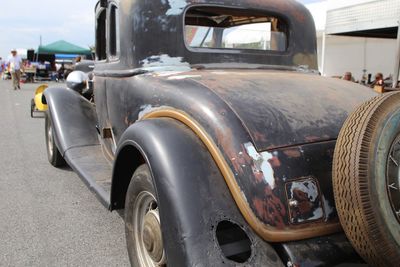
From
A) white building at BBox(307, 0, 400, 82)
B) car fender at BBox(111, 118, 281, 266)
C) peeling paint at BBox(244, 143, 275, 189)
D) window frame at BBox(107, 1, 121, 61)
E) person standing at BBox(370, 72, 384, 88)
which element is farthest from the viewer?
person standing at BBox(370, 72, 384, 88)

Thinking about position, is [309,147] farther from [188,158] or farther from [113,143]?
[113,143]

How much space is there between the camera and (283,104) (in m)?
2.19

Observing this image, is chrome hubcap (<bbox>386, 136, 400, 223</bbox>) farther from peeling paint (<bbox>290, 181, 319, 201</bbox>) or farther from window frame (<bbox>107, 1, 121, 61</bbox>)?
window frame (<bbox>107, 1, 121, 61</bbox>)

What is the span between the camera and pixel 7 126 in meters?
8.23

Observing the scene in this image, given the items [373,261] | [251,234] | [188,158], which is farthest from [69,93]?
[373,261]

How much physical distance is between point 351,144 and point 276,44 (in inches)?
71.9

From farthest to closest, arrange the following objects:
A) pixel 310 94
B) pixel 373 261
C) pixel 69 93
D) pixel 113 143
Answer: pixel 69 93 → pixel 113 143 → pixel 310 94 → pixel 373 261

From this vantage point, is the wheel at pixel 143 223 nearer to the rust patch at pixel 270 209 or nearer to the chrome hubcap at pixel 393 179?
the rust patch at pixel 270 209

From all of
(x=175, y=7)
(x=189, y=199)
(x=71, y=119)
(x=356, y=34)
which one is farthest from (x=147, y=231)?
(x=356, y=34)

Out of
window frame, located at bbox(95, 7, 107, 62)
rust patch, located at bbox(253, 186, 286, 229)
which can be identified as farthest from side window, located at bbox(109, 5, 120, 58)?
rust patch, located at bbox(253, 186, 286, 229)

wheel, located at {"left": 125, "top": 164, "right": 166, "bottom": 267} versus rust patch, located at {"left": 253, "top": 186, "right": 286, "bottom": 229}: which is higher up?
rust patch, located at {"left": 253, "top": 186, "right": 286, "bottom": 229}

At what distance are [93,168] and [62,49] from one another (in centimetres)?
2412

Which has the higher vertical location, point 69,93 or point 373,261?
point 69,93

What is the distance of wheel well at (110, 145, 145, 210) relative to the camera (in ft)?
8.07
